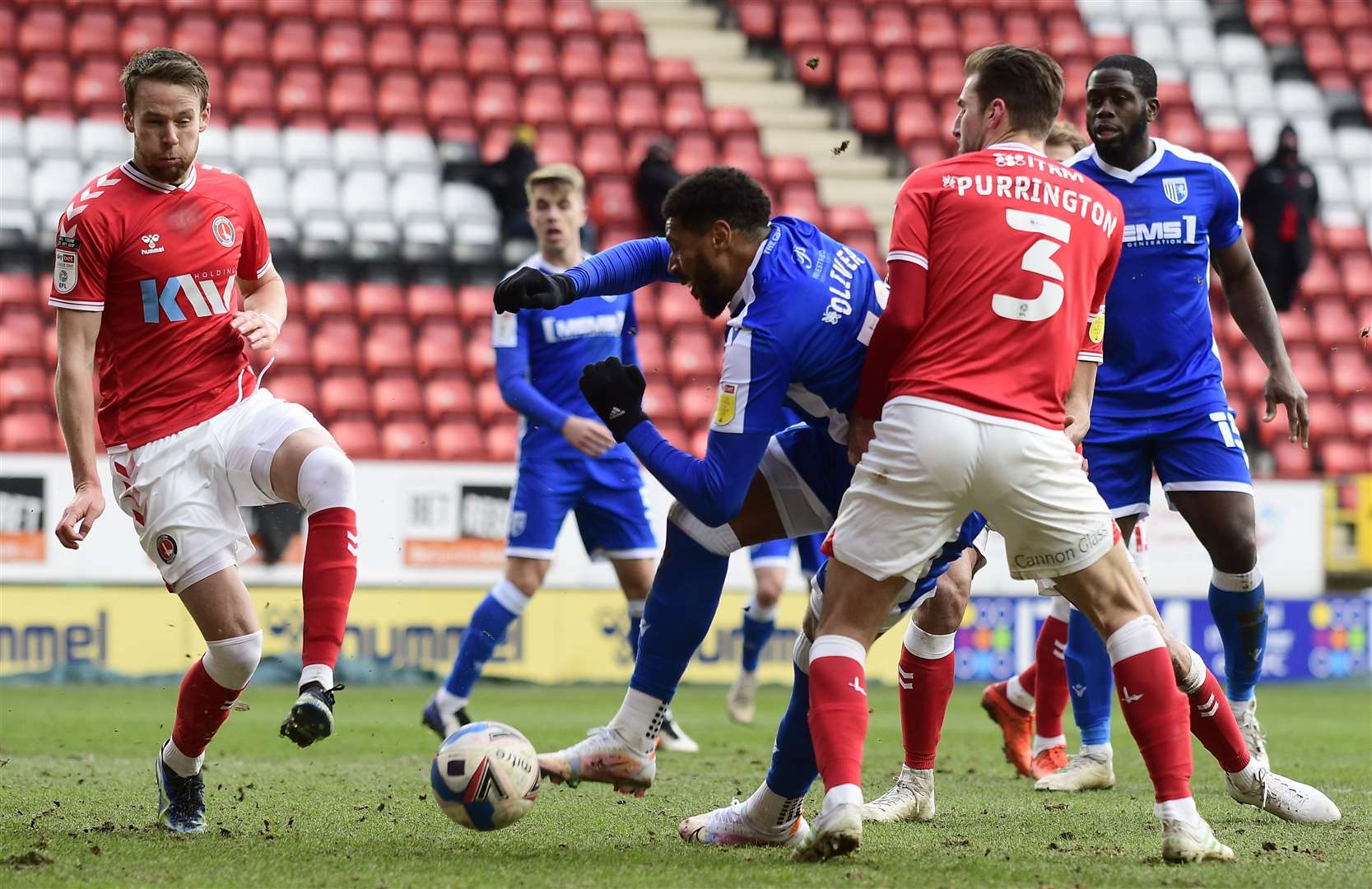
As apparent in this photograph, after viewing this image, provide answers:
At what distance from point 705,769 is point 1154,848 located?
248 centimetres

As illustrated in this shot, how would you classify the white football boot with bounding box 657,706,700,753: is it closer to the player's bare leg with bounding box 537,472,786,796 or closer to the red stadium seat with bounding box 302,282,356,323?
the player's bare leg with bounding box 537,472,786,796

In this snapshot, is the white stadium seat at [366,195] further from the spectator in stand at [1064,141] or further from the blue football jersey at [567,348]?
→ the spectator in stand at [1064,141]

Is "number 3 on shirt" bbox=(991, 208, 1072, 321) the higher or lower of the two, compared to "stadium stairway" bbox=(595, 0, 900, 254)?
lower

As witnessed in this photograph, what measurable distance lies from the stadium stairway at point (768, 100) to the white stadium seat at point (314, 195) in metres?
4.06

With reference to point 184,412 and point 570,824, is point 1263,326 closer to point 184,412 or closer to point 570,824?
point 570,824

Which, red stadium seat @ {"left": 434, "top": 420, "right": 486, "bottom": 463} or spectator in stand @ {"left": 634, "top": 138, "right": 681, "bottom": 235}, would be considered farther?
spectator in stand @ {"left": 634, "top": 138, "right": 681, "bottom": 235}

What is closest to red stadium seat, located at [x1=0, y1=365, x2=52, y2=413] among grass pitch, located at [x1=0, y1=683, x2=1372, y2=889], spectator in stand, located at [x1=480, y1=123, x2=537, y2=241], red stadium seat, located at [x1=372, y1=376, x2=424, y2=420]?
red stadium seat, located at [x1=372, y1=376, x2=424, y2=420]

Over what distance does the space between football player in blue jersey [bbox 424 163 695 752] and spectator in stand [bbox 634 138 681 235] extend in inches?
247

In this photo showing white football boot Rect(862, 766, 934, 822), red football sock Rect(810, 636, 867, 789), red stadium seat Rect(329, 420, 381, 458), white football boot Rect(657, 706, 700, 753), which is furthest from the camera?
red stadium seat Rect(329, 420, 381, 458)

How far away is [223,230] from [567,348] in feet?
9.86

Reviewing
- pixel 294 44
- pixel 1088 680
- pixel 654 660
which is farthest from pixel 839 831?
pixel 294 44

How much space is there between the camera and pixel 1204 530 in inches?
224

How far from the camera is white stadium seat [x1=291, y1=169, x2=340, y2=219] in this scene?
14438 millimetres

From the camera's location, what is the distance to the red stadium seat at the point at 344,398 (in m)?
13.1
